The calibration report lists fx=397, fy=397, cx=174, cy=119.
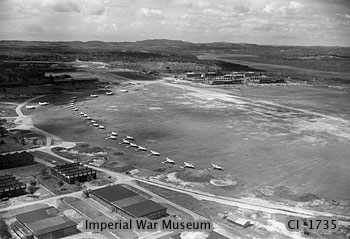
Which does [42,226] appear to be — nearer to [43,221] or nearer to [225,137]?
[43,221]

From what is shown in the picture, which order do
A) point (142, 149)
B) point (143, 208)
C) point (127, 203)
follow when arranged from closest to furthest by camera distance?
point (143, 208), point (127, 203), point (142, 149)

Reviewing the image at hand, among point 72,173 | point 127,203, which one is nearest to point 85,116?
point 72,173

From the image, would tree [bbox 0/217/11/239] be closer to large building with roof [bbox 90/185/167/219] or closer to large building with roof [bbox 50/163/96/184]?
large building with roof [bbox 90/185/167/219]

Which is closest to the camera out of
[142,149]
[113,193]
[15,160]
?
[113,193]

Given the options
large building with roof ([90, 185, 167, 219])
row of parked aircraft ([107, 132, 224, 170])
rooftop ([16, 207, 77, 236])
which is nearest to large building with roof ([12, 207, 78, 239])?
rooftop ([16, 207, 77, 236])

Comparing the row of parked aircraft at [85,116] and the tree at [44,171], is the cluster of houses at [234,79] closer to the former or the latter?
the row of parked aircraft at [85,116]

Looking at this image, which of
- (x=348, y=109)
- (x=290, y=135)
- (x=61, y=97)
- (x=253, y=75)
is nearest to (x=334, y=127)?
→ (x=290, y=135)
